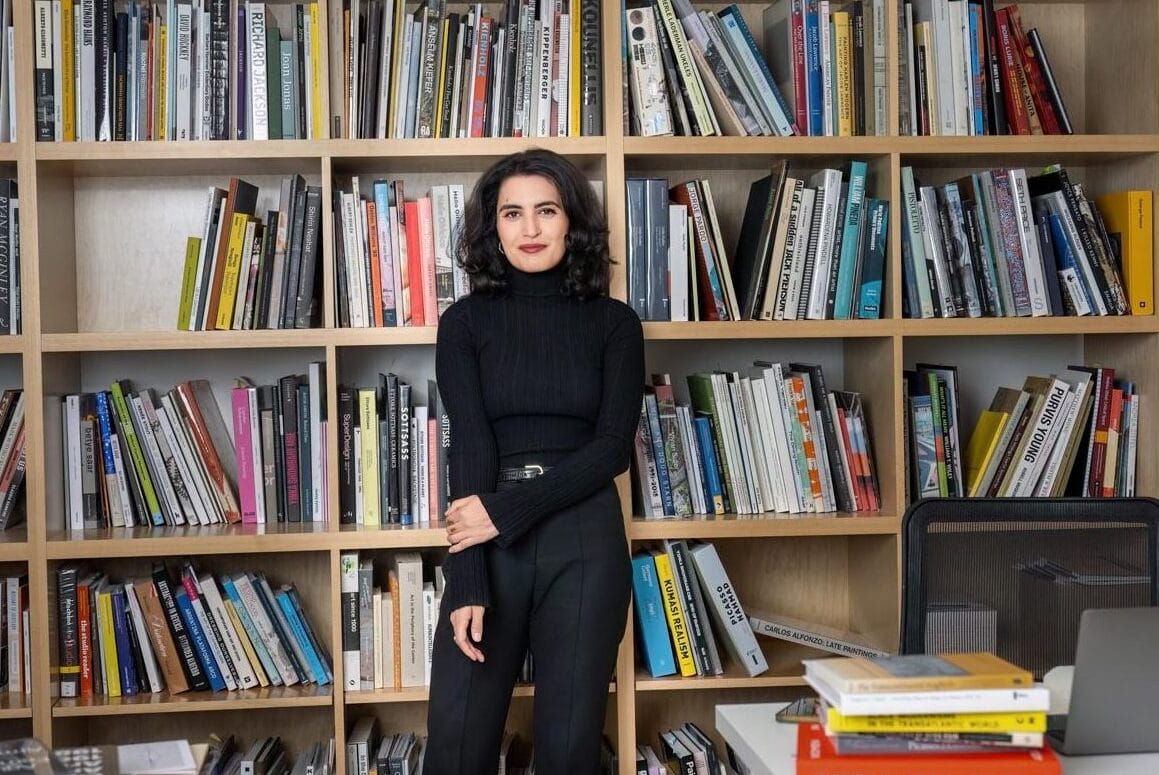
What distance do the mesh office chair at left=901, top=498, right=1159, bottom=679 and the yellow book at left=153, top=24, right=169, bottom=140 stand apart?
1.77 metres

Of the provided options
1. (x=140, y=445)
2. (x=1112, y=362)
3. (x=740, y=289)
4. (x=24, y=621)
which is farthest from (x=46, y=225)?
(x=1112, y=362)

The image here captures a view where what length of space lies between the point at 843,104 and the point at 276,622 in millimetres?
1710

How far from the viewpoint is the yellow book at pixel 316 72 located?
2.62m

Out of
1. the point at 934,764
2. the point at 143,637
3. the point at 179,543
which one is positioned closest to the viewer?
the point at 934,764

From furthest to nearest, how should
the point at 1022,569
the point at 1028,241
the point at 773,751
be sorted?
the point at 1028,241
the point at 1022,569
the point at 773,751

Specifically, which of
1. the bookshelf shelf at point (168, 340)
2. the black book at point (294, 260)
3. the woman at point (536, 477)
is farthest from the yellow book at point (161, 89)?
the woman at point (536, 477)

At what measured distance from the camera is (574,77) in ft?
8.82

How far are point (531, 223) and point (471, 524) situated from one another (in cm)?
58

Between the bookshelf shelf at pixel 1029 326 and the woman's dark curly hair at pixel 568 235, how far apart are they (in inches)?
30.2

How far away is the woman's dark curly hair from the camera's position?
2.36 meters

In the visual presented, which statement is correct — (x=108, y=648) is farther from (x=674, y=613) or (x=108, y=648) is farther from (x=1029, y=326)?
(x=1029, y=326)

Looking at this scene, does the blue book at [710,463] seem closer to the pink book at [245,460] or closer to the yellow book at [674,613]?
the yellow book at [674,613]

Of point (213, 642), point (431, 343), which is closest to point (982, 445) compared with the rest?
point (431, 343)

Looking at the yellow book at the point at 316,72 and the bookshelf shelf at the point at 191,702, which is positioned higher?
the yellow book at the point at 316,72
